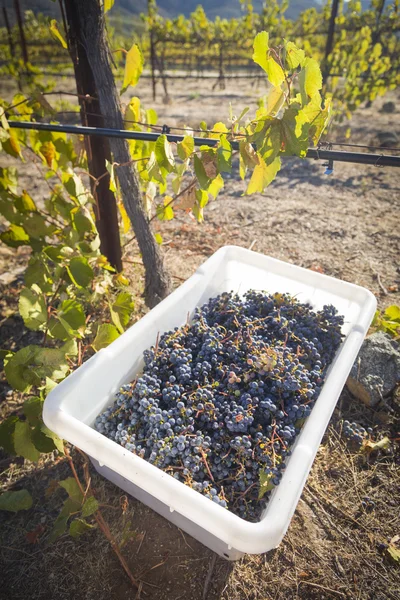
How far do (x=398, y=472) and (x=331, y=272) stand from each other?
60.5 inches

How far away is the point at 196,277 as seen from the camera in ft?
6.11

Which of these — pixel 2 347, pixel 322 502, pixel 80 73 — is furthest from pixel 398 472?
pixel 80 73

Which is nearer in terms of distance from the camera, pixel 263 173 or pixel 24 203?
pixel 263 173

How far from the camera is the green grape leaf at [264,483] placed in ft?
3.71

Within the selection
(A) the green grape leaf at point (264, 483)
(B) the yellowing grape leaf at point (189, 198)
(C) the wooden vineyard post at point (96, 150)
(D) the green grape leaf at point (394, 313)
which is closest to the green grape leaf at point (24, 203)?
(C) the wooden vineyard post at point (96, 150)

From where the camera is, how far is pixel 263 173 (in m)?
1.34

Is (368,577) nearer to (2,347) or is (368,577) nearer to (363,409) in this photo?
(363,409)

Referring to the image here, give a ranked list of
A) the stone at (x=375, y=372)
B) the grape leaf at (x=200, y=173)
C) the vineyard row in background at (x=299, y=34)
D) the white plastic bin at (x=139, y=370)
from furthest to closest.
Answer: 1. the vineyard row in background at (x=299, y=34)
2. the stone at (x=375, y=372)
3. the grape leaf at (x=200, y=173)
4. the white plastic bin at (x=139, y=370)

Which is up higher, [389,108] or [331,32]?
[331,32]

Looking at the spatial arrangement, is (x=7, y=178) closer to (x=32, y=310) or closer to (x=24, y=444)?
(x=32, y=310)

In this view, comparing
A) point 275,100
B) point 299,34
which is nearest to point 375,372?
point 275,100

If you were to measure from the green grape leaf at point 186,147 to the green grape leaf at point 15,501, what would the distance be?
133 cm

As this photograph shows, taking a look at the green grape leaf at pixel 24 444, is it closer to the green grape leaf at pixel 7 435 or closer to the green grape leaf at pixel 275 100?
the green grape leaf at pixel 7 435

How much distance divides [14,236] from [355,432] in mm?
2099
